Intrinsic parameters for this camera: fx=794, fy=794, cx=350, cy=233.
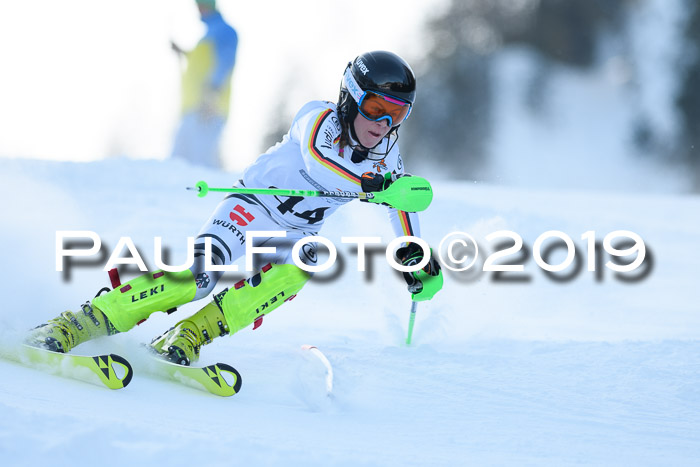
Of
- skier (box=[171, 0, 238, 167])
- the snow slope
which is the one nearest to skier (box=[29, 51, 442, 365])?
the snow slope

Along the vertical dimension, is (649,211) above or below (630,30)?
below

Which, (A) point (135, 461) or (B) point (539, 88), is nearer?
(A) point (135, 461)

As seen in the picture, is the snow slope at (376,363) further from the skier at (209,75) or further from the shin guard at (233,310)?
the skier at (209,75)

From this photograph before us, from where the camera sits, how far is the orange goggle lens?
11.0 feet

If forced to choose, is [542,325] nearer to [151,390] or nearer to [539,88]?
[151,390]

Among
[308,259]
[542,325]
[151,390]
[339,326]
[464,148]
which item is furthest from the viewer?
[464,148]

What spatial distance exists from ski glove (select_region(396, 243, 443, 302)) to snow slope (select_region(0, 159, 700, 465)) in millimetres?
373

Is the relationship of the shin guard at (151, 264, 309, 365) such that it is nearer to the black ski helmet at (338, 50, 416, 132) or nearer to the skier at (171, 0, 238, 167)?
the black ski helmet at (338, 50, 416, 132)

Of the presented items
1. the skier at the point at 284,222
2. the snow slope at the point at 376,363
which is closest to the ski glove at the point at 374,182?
the skier at the point at 284,222

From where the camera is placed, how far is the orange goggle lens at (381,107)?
11.0 ft

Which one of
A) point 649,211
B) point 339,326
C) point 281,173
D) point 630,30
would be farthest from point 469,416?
point 630,30

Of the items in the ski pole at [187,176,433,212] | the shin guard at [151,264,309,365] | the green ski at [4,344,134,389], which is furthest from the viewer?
the shin guard at [151,264,309,365]

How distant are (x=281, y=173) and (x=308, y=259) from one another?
1.38ft

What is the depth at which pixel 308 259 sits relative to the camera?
11.9 feet
